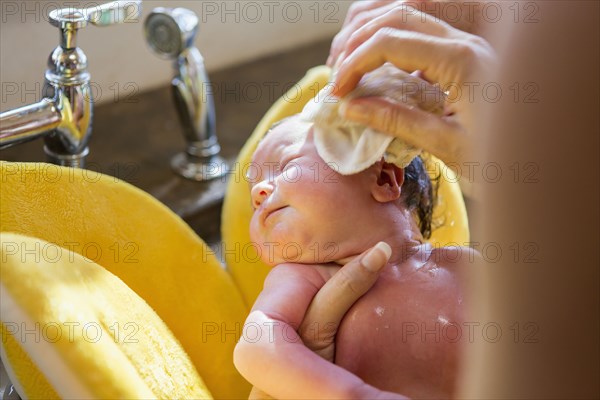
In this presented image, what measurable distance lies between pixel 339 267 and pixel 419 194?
0.48 ft

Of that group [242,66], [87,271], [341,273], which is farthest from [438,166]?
[242,66]

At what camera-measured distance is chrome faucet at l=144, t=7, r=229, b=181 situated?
1268mm

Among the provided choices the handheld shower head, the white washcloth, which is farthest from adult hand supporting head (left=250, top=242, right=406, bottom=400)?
the handheld shower head

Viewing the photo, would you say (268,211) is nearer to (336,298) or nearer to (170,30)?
(336,298)

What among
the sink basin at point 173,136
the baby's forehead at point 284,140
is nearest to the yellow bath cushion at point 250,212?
the sink basin at point 173,136

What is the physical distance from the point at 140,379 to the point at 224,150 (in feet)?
2.77

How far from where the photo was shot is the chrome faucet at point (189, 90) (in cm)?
127

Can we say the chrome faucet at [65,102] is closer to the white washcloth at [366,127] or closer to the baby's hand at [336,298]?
the white washcloth at [366,127]

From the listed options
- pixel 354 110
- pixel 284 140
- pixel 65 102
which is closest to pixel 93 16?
pixel 65 102

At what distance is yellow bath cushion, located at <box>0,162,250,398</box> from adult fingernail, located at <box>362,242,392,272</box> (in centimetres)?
28

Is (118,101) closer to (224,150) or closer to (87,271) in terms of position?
(224,150)

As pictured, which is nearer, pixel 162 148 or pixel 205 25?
pixel 162 148

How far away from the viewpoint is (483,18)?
0.90m

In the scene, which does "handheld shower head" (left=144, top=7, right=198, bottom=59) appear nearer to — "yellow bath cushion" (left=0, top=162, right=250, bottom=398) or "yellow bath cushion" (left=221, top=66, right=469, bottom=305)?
"yellow bath cushion" (left=221, top=66, right=469, bottom=305)
